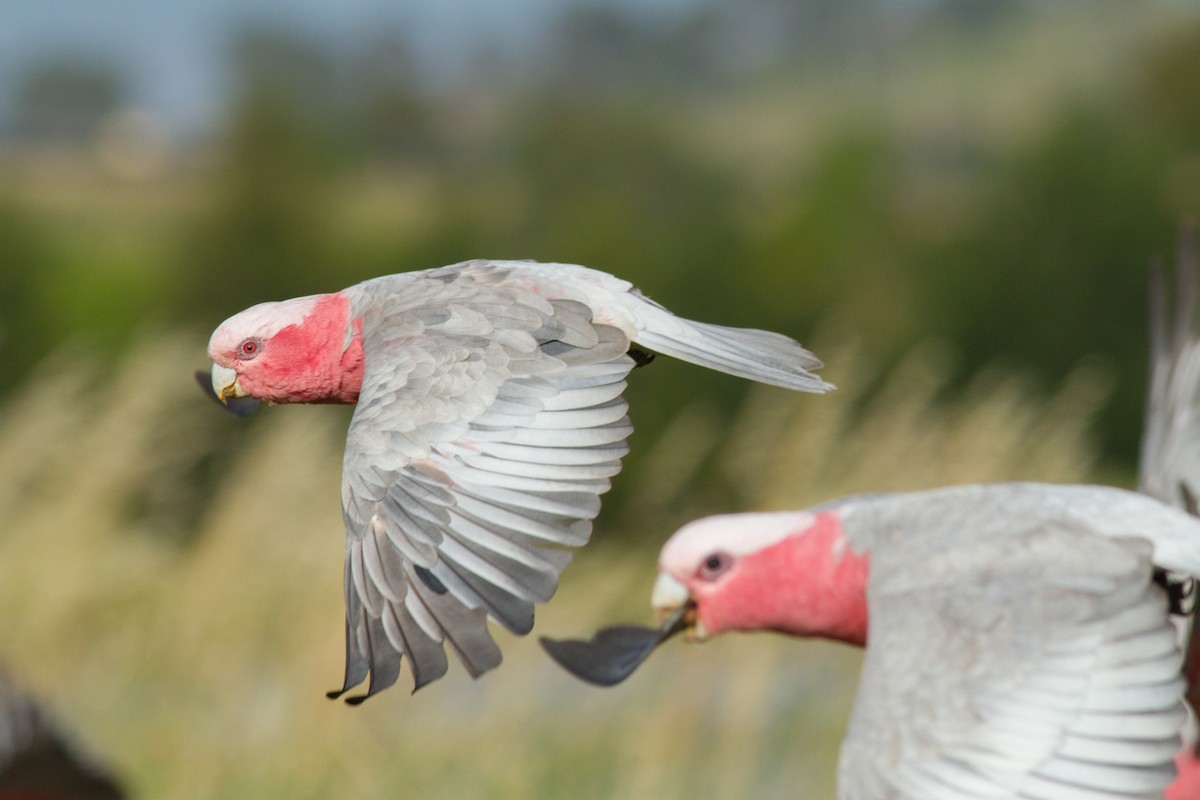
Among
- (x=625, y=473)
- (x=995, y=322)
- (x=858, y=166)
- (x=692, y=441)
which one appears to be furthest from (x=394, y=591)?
(x=858, y=166)

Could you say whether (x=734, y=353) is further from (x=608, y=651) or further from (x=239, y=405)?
(x=239, y=405)

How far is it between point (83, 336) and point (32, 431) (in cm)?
353

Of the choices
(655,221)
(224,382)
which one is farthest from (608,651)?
(655,221)

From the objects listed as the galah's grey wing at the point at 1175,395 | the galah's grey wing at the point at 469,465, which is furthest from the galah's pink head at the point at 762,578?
the galah's grey wing at the point at 1175,395

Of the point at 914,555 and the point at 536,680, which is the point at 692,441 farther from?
the point at 914,555

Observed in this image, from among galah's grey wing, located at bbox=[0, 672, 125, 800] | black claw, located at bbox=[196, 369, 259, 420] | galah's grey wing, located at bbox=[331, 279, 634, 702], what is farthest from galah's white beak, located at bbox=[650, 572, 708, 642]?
galah's grey wing, located at bbox=[0, 672, 125, 800]

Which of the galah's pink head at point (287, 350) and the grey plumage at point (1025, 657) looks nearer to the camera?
the galah's pink head at point (287, 350)

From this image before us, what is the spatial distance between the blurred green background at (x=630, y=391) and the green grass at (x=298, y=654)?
2 cm

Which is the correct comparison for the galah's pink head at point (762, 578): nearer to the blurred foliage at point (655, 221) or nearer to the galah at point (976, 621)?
the galah at point (976, 621)

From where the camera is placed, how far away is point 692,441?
7258mm

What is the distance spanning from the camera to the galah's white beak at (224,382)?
1.97 metres

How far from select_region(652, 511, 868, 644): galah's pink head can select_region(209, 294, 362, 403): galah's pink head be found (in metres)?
0.67

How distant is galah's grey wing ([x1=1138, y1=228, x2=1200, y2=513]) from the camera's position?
118 inches

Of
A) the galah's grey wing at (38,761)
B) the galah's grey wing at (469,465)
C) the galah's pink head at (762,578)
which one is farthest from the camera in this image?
the galah's grey wing at (38,761)
